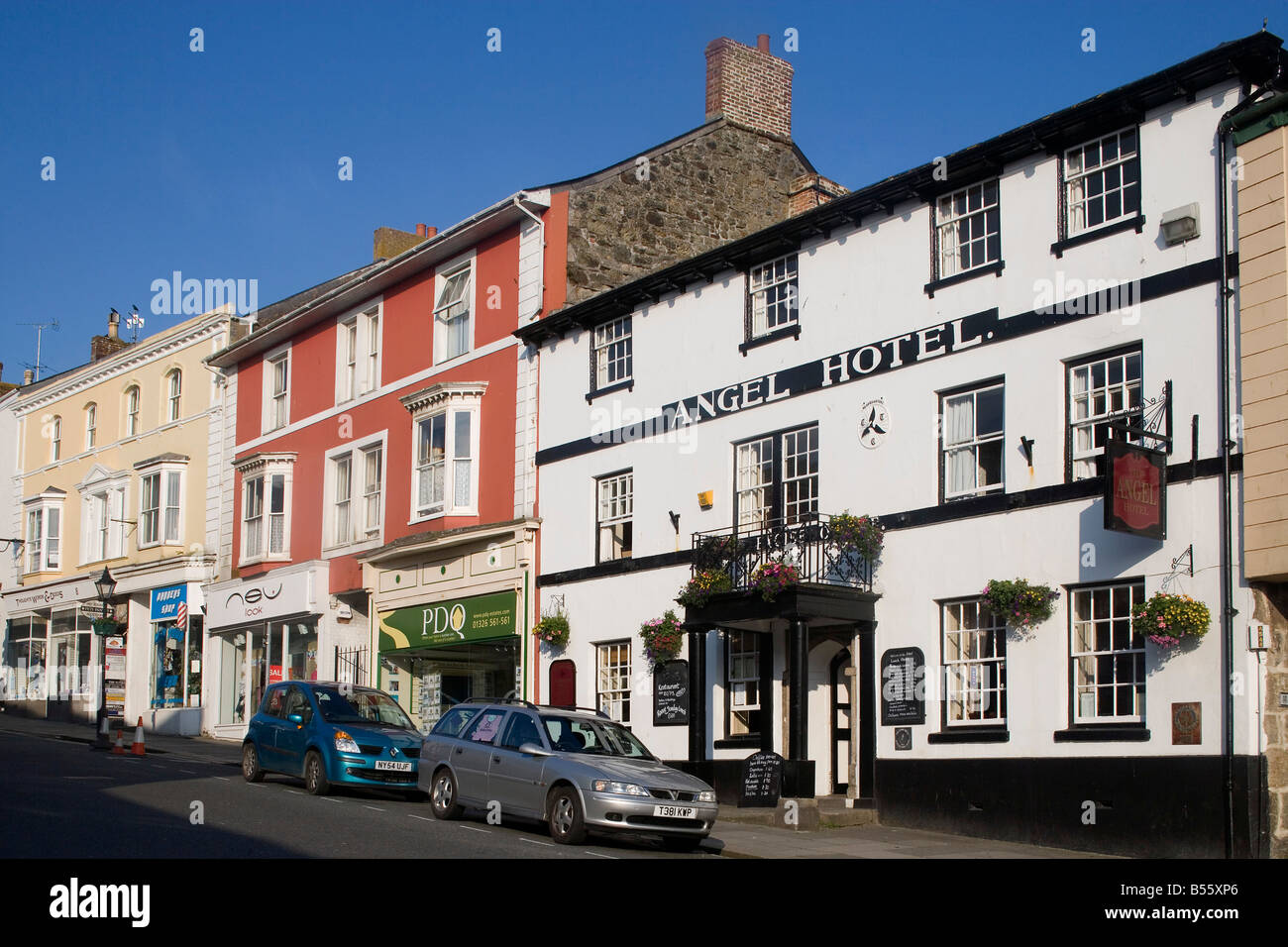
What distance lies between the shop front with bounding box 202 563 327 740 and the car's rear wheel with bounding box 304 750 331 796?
12.0 metres

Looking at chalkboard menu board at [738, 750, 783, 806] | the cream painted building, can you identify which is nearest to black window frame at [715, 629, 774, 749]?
chalkboard menu board at [738, 750, 783, 806]

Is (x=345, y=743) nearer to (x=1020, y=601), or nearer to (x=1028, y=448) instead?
(x=1020, y=601)

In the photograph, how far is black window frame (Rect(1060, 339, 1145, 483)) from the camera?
55.1ft

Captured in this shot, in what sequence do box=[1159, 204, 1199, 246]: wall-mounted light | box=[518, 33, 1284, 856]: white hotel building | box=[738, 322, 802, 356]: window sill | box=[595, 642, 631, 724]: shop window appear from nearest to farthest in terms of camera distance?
box=[518, 33, 1284, 856]: white hotel building → box=[1159, 204, 1199, 246]: wall-mounted light → box=[738, 322, 802, 356]: window sill → box=[595, 642, 631, 724]: shop window

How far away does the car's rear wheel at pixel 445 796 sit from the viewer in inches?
696

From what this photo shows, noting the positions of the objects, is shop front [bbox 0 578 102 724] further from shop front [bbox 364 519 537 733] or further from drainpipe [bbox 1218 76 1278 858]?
drainpipe [bbox 1218 76 1278 858]

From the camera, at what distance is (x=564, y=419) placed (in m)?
26.1

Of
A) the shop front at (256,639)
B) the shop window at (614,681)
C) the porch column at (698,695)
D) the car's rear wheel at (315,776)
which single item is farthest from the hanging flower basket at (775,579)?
the shop front at (256,639)

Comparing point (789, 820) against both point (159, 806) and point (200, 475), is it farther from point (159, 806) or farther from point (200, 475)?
point (200, 475)

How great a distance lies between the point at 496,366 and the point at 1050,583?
45.0ft

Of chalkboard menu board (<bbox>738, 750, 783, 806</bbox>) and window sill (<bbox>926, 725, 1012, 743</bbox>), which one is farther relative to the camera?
chalkboard menu board (<bbox>738, 750, 783, 806</bbox>)

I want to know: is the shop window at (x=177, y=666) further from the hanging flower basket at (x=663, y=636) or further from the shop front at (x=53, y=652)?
the hanging flower basket at (x=663, y=636)

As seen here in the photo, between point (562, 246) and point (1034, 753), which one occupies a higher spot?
point (562, 246)
